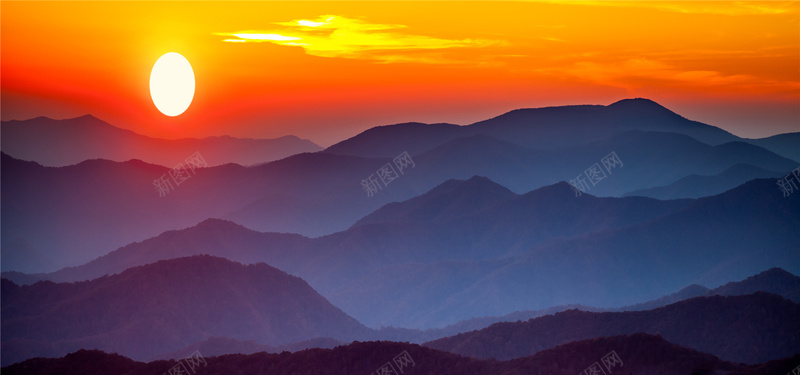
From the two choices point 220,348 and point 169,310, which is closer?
point 220,348

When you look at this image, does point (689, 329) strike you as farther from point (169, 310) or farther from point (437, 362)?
point (169, 310)

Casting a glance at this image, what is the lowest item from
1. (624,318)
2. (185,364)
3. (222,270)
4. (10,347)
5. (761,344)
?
(761,344)

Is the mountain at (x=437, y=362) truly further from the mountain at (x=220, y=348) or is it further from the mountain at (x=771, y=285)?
the mountain at (x=771, y=285)

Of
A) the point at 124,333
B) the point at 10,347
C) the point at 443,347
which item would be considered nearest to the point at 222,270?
the point at 124,333

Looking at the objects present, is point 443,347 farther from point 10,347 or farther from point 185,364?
point 10,347

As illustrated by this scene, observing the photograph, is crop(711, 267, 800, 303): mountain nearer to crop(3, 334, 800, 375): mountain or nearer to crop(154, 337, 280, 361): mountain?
crop(3, 334, 800, 375): mountain

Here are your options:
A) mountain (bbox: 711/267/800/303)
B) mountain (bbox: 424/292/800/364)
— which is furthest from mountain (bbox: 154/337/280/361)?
mountain (bbox: 711/267/800/303)

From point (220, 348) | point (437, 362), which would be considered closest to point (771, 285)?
point (437, 362)

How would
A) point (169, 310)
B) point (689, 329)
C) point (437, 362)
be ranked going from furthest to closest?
point (169, 310)
point (689, 329)
point (437, 362)
